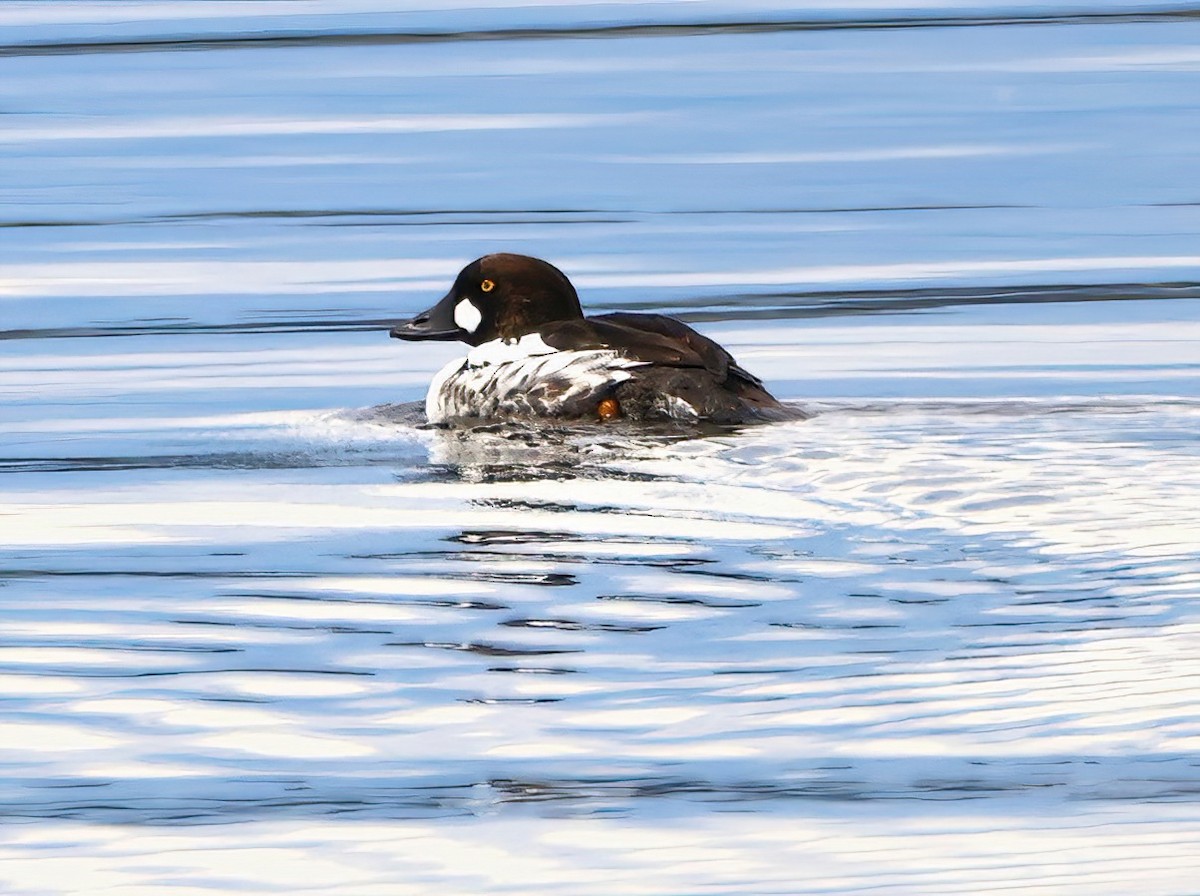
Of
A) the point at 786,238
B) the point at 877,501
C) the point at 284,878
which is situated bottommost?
the point at 284,878

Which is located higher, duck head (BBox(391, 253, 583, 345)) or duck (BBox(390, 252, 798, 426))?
duck head (BBox(391, 253, 583, 345))

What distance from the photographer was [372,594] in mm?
6445

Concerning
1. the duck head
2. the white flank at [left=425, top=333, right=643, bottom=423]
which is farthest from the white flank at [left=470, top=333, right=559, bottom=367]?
the duck head

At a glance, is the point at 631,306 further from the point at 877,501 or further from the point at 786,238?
the point at 877,501

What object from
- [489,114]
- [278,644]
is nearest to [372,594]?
[278,644]

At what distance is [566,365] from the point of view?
906cm

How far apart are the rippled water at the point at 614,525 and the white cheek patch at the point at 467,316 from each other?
0.40 meters

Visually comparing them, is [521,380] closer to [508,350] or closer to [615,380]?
[508,350]

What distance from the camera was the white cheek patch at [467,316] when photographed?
32.6 ft

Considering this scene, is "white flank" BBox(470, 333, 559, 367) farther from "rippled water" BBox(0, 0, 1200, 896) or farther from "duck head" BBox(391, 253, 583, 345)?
"rippled water" BBox(0, 0, 1200, 896)

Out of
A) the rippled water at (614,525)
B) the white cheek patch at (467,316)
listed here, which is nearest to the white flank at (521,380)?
the rippled water at (614,525)

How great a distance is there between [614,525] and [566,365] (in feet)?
6.44

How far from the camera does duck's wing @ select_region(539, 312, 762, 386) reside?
8.84m

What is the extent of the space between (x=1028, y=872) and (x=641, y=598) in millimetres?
Result: 1866
